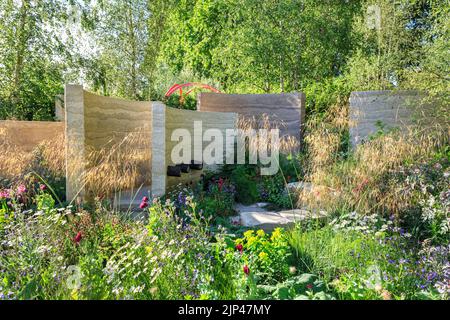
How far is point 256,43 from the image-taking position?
832 cm

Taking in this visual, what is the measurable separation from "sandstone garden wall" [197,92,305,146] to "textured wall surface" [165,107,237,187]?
1146 mm

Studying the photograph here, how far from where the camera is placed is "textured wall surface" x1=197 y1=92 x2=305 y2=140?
744 cm

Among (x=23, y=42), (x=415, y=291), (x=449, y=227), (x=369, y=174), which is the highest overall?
(x=23, y=42)

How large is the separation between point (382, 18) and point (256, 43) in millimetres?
3037

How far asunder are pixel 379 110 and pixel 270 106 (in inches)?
79.9

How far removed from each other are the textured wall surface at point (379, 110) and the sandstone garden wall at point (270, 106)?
3.68ft

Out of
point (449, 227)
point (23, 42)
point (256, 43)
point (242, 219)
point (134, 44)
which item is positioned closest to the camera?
point (449, 227)

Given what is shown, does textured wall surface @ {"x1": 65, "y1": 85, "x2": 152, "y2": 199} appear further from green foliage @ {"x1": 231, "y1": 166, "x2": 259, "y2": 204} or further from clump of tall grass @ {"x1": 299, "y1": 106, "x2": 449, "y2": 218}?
clump of tall grass @ {"x1": 299, "y1": 106, "x2": 449, "y2": 218}

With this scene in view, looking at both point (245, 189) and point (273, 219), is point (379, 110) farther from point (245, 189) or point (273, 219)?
point (273, 219)

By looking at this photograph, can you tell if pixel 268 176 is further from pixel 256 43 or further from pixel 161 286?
pixel 256 43

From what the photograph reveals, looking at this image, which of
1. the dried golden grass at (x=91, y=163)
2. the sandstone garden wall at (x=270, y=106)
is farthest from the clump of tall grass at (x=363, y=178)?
the sandstone garden wall at (x=270, y=106)

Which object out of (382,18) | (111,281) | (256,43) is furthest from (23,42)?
(382,18)

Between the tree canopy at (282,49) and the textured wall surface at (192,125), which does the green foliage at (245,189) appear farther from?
the tree canopy at (282,49)
